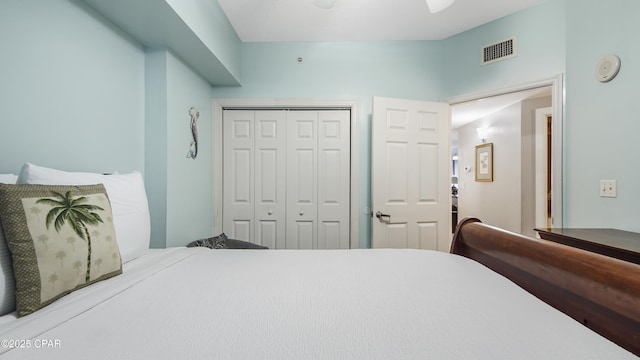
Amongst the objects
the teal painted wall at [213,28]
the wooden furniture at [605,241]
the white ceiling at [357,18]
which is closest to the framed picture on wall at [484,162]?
the white ceiling at [357,18]

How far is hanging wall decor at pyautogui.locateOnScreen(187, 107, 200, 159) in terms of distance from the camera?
203 centimetres

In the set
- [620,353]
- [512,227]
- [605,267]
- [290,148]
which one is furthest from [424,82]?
[512,227]

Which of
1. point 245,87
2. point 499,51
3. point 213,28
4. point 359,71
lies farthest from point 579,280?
point 245,87

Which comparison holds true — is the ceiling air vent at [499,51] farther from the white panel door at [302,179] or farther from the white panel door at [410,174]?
the white panel door at [302,179]

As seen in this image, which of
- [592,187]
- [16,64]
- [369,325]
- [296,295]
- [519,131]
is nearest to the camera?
[369,325]

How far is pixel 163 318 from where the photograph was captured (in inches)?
24.8

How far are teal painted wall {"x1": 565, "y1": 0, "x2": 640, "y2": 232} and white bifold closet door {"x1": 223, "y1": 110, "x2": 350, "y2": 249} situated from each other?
5.80ft

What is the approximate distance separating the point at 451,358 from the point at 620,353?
35 cm

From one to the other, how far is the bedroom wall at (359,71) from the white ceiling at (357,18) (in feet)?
0.29

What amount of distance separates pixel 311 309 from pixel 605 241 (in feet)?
5.38

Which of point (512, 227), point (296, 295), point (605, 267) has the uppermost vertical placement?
point (605, 267)

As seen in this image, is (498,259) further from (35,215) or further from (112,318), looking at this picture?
(35,215)

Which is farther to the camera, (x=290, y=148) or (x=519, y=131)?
(x=519, y=131)

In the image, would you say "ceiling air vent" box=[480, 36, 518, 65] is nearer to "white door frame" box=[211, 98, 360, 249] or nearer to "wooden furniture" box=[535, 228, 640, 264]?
"white door frame" box=[211, 98, 360, 249]
